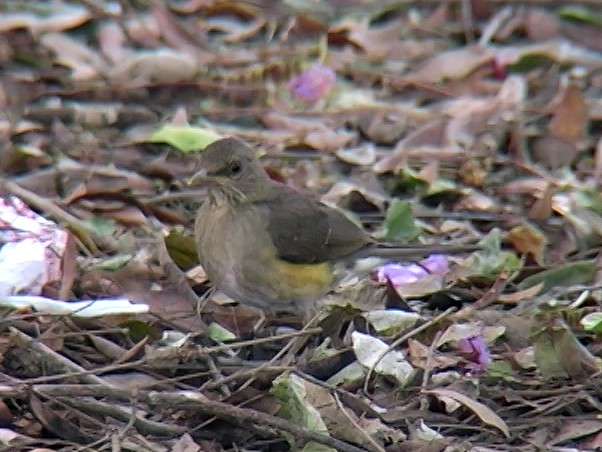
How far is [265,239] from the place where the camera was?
6.50 m

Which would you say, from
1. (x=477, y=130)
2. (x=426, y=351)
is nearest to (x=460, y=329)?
(x=426, y=351)

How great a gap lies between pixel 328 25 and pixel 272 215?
3902 mm

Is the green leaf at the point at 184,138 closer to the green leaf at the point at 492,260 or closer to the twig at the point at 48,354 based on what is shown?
the green leaf at the point at 492,260

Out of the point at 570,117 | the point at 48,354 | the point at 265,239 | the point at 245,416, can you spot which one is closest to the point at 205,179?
the point at 265,239

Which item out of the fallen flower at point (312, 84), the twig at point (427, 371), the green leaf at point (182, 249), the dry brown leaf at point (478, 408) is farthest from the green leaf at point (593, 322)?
the fallen flower at point (312, 84)

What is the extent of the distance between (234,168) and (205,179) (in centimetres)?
18

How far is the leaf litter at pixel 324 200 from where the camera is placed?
541 cm

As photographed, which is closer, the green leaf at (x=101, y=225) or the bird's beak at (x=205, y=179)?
the bird's beak at (x=205, y=179)

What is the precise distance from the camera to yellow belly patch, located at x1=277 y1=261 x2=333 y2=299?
6.45 m

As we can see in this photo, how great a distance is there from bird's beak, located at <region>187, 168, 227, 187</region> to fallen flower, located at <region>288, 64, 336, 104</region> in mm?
2721

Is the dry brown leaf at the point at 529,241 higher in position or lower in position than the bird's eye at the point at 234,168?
lower

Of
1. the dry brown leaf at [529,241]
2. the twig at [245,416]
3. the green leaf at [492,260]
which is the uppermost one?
the twig at [245,416]

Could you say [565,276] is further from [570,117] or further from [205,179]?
[570,117]

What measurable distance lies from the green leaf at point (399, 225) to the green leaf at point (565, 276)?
28.1 inches
